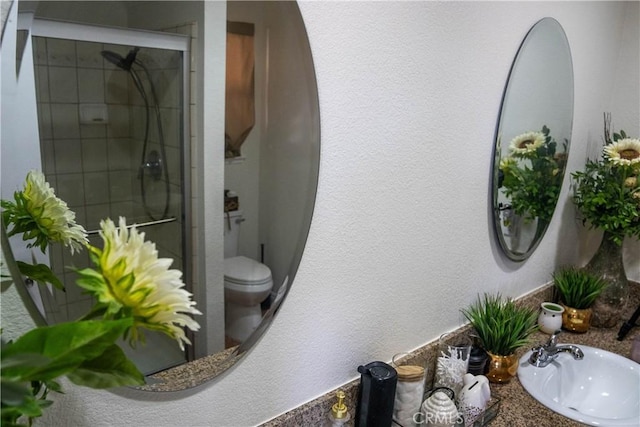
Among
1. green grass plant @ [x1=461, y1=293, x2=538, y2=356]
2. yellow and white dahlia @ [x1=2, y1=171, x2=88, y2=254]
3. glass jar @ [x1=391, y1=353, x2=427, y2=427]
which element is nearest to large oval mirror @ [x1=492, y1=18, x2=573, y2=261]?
green grass plant @ [x1=461, y1=293, x2=538, y2=356]

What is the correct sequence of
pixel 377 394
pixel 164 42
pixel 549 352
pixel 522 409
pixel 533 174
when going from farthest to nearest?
pixel 533 174 < pixel 549 352 < pixel 522 409 < pixel 377 394 < pixel 164 42

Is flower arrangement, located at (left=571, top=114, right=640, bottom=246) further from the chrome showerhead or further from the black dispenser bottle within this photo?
the chrome showerhead

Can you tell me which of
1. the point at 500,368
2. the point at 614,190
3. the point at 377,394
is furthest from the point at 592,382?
the point at 377,394

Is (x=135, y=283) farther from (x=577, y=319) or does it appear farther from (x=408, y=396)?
(x=577, y=319)

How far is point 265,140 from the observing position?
0.94 m

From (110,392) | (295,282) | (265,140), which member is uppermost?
(265,140)

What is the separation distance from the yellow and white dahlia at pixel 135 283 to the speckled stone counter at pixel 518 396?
0.63m

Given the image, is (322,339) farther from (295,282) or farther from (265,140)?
(265,140)

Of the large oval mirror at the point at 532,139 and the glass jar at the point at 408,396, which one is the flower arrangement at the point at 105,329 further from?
the large oval mirror at the point at 532,139

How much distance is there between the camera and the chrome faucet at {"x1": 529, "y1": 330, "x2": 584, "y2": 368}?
4.95ft

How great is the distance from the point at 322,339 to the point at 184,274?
0.37 metres

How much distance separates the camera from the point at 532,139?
1.60m

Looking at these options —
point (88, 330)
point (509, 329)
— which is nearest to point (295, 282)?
point (88, 330)

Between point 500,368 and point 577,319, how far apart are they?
53 centimetres
